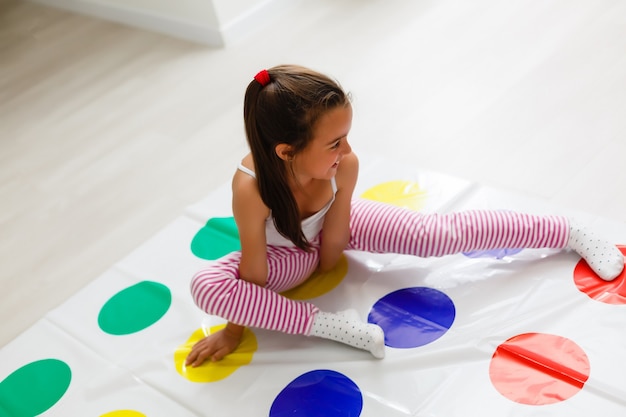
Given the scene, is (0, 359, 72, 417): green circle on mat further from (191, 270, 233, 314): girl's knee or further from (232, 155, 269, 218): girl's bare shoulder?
(232, 155, 269, 218): girl's bare shoulder

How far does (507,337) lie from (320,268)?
41 cm

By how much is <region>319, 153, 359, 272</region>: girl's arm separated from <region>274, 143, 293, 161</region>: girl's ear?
14cm

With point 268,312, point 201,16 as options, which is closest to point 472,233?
point 268,312

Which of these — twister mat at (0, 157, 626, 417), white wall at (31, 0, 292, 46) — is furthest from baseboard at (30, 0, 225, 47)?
twister mat at (0, 157, 626, 417)

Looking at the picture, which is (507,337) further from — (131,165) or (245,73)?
(245,73)

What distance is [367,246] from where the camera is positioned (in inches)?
53.6

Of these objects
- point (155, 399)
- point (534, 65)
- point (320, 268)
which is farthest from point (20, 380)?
point (534, 65)

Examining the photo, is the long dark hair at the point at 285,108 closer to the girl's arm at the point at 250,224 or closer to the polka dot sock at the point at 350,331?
the girl's arm at the point at 250,224

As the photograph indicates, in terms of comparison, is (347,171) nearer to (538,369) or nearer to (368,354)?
(368,354)

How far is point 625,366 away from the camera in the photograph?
1086 mm

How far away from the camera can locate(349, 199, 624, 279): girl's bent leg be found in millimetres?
1286

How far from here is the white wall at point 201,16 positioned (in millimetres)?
2475

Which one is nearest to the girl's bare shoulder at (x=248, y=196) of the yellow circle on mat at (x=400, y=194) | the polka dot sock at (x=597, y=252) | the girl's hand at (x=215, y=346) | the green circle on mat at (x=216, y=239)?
the girl's hand at (x=215, y=346)

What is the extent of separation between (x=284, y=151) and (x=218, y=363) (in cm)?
43
